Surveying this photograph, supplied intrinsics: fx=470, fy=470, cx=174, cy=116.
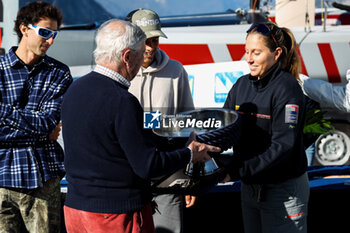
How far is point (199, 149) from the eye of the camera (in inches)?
66.6

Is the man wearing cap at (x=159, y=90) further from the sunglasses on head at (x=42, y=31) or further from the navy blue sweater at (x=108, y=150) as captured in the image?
the navy blue sweater at (x=108, y=150)

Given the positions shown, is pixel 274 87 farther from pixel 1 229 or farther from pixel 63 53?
pixel 63 53

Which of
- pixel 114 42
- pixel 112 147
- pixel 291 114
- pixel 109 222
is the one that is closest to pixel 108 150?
pixel 112 147

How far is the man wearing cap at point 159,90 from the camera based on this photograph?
2334mm

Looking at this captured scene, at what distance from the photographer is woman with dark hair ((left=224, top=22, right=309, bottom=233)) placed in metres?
1.86

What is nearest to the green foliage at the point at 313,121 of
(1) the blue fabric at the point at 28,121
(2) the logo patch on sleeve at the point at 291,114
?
(2) the logo patch on sleeve at the point at 291,114

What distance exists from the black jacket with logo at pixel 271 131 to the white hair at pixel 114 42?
1.91 ft

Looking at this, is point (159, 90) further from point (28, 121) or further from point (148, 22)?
point (28, 121)

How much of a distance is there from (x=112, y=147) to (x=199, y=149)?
0.32 metres

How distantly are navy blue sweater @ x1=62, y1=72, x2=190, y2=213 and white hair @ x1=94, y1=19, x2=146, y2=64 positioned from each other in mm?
70

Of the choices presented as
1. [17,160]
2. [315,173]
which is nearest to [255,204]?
[17,160]

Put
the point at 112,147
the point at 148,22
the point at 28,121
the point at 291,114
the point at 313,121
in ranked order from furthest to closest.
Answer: the point at 313,121 → the point at 148,22 → the point at 28,121 → the point at 291,114 → the point at 112,147

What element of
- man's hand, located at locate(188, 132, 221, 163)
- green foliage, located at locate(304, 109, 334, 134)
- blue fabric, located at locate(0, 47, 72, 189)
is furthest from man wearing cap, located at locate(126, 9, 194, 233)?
green foliage, located at locate(304, 109, 334, 134)

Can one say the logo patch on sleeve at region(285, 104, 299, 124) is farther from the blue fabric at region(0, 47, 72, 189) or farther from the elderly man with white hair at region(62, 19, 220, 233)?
the blue fabric at region(0, 47, 72, 189)
